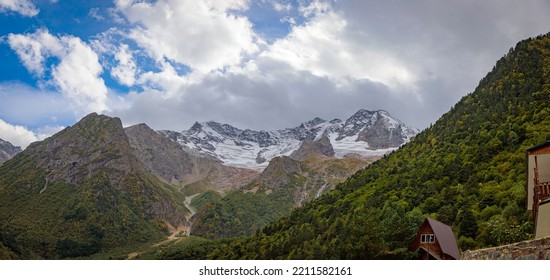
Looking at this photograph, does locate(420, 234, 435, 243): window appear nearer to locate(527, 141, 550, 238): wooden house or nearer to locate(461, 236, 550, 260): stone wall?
locate(527, 141, 550, 238): wooden house

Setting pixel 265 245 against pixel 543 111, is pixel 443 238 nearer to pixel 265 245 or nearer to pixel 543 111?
pixel 543 111

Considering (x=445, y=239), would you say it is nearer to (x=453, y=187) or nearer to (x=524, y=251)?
(x=524, y=251)

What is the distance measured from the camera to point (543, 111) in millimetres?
61781

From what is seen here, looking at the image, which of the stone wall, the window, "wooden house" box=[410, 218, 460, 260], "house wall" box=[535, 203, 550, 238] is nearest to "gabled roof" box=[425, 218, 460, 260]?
"wooden house" box=[410, 218, 460, 260]

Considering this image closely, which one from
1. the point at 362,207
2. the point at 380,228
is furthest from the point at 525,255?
the point at 362,207

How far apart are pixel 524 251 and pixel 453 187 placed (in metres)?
48.9

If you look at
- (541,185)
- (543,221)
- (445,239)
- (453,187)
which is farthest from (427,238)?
(453,187)

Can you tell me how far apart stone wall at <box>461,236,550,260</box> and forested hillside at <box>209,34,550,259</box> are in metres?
20.0

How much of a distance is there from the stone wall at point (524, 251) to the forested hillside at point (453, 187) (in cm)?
2005

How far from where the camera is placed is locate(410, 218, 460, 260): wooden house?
1286 inches

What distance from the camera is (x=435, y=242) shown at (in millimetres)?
33281

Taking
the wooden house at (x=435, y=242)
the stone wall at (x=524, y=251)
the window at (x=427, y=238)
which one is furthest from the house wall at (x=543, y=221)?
the window at (x=427, y=238)
